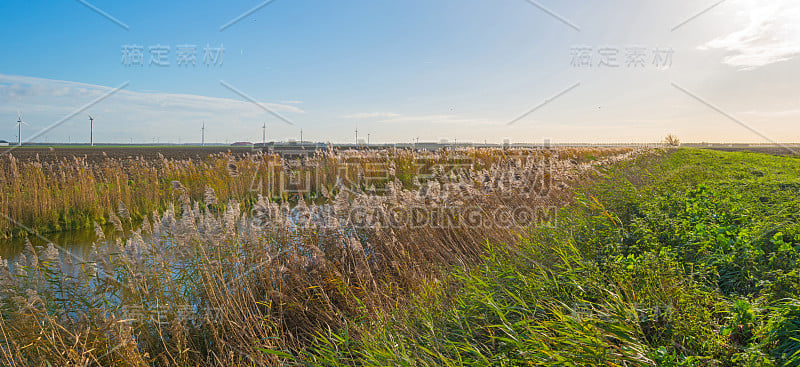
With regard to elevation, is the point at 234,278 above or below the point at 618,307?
below

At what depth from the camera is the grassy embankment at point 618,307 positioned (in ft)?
7.57

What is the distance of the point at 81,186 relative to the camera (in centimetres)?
882

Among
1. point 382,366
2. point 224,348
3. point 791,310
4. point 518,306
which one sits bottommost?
point 224,348

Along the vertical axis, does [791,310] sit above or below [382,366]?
above

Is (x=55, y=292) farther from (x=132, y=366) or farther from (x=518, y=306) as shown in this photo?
(x=518, y=306)

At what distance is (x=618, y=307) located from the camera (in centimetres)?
261

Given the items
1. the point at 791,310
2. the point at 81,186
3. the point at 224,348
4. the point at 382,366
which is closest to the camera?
the point at 791,310

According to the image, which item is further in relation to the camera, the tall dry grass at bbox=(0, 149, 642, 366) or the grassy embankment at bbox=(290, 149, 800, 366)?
the tall dry grass at bbox=(0, 149, 642, 366)

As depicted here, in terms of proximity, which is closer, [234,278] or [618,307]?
[618,307]

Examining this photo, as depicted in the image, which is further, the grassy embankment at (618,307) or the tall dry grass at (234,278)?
the tall dry grass at (234,278)

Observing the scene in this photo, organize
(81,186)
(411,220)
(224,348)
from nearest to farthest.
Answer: (224,348) < (411,220) < (81,186)

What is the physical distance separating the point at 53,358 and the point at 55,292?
775mm

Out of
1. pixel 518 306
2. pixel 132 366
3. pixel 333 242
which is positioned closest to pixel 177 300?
pixel 132 366

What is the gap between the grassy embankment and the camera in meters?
2.31
